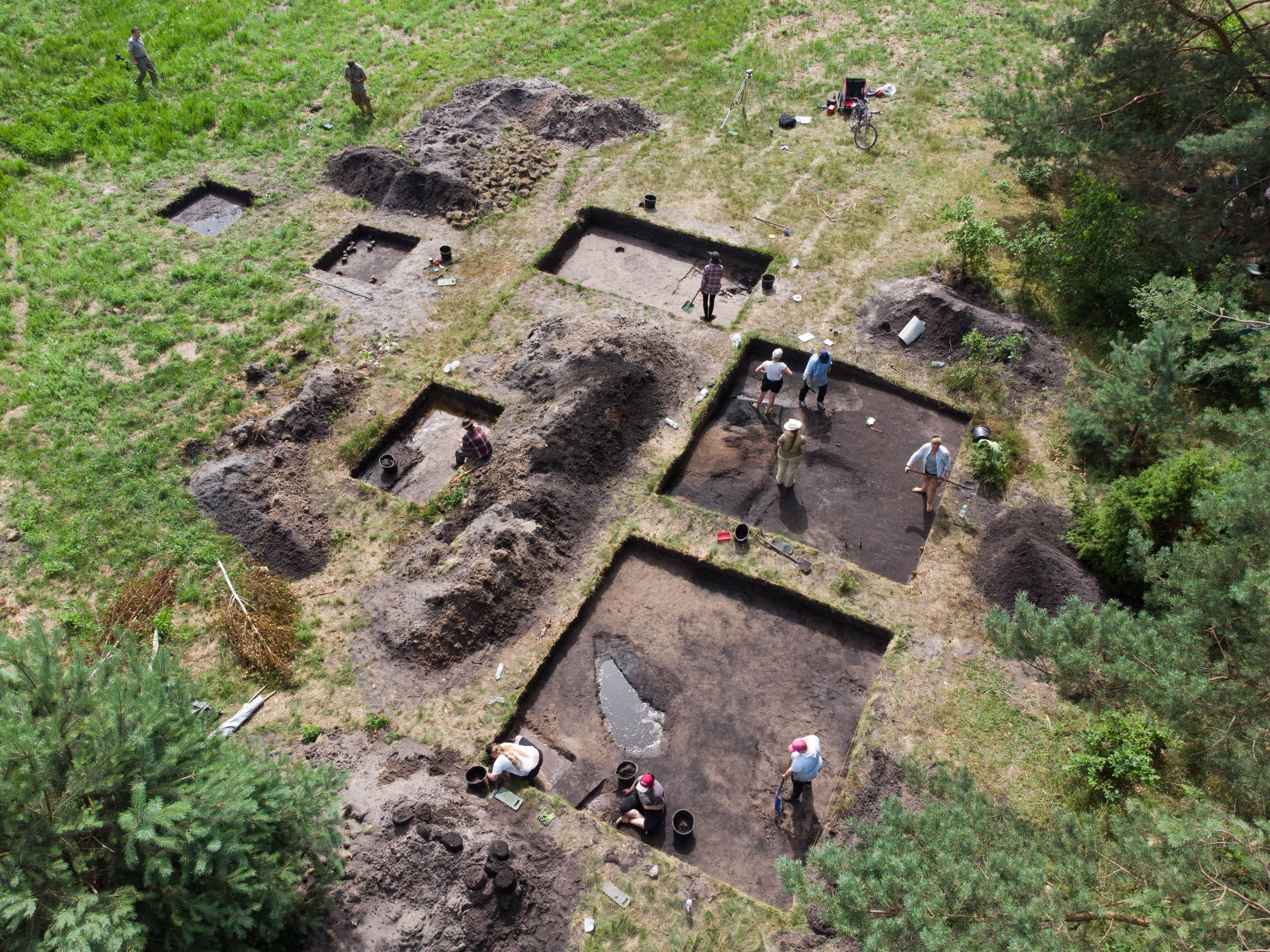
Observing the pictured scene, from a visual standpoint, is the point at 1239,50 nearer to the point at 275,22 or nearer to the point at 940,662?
the point at 940,662

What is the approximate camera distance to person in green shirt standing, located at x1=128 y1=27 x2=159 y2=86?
71.2 ft

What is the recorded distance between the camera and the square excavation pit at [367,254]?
1805cm

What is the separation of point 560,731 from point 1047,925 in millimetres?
6508

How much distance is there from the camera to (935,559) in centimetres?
1258

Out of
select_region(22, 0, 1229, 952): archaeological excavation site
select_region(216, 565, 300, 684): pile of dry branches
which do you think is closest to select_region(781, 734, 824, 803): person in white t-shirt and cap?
select_region(22, 0, 1229, 952): archaeological excavation site

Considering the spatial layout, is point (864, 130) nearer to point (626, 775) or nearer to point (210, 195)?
point (210, 195)

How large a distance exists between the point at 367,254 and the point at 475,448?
8.12 meters

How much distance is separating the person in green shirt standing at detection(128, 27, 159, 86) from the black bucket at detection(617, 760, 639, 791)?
79.0ft

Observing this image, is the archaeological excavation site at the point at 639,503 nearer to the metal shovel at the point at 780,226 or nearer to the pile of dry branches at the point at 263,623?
the pile of dry branches at the point at 263,623

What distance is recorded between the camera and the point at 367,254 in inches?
731

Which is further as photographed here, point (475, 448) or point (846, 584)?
point (475, 448)

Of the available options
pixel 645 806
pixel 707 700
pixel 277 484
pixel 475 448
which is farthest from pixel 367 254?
pixel 645 806

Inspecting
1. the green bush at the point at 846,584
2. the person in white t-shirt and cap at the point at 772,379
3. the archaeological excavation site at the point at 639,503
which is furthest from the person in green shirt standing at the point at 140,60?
the green bush at the point at 846,584

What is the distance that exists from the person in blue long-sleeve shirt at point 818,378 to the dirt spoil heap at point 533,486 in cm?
223
